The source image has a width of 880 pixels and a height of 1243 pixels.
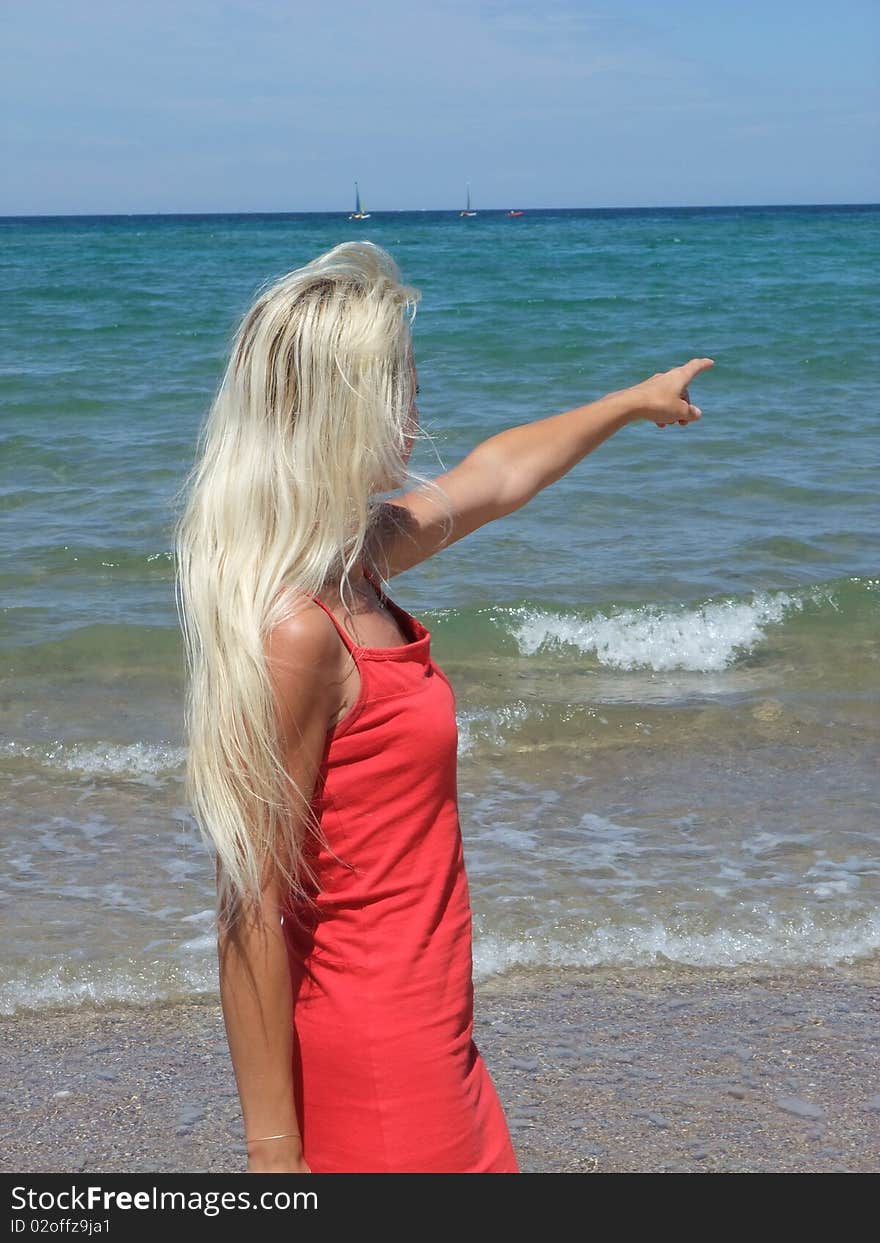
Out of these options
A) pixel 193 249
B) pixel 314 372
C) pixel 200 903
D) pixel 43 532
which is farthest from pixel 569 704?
pixel 193 249

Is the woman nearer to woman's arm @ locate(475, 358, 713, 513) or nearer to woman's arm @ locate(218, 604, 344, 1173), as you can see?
woman's arm @ locate(218, 604, 344, 1173)

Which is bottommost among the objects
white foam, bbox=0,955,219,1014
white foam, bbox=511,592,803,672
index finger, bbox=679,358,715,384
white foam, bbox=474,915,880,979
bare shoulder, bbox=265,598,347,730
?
white foam, bbox=0,955,219,1014

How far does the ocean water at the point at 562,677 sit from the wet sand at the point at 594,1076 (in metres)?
0.20

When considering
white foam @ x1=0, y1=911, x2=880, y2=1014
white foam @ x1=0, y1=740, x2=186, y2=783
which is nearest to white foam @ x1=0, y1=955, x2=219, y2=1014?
white foam @ x1=0, y1=911, x2=880, y2=1014

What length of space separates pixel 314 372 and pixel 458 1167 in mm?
1000

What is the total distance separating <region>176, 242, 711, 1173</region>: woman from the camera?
5.29 ft

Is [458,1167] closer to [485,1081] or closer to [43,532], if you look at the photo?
[485,1081]

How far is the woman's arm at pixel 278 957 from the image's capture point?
1.60 m

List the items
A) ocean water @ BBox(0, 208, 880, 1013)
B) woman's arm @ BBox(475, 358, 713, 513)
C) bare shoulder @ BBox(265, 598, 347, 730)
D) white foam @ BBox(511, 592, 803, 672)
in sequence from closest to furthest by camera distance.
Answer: bare shoulder @ BBox(265, 598, 347, 730), woman's arm @ BBox(475, 358, 713, 513), ocean water @ BBox(0, 208, 880, 1013), white foam @ BBox(511, 592, 803, 672)

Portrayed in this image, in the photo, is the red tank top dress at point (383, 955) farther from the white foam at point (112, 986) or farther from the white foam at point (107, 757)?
the white foam at point (107, 757)

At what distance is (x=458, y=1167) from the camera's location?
67.8 inches

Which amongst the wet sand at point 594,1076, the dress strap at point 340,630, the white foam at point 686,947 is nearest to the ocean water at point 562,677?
the white foam at point 686,947

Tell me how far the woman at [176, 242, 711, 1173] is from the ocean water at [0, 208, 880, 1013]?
3.18 ft
